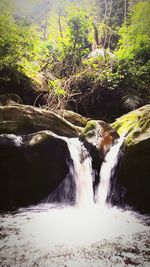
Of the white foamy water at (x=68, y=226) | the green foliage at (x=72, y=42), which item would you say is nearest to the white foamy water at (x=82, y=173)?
the white foamy water at (x=68, y=226)

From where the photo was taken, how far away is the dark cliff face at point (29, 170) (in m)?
3.74

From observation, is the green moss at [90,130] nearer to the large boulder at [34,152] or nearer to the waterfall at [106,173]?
the large boulder at [34,152]

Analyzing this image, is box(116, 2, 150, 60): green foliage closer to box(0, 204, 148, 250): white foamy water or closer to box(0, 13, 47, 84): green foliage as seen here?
box(0, 13, 47, 84): green foliage

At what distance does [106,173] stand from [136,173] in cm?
68

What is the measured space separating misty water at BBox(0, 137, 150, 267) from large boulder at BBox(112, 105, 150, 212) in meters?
0.21

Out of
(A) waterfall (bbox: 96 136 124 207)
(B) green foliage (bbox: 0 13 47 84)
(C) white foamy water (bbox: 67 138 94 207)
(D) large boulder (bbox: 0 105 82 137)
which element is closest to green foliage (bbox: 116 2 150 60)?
(B) green foliage (bbox: 0 13 47 84)

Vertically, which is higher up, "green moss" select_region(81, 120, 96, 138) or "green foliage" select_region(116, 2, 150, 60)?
"green foliage" select_region(116, 2, 150, 60)

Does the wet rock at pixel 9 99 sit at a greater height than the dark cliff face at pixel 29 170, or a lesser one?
greater

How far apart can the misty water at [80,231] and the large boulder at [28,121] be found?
776 mm

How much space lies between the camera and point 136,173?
343 cm

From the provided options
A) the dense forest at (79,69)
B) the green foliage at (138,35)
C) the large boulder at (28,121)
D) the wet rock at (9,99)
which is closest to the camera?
the large boulder at (28,121)

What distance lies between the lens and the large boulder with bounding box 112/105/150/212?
3.26 m

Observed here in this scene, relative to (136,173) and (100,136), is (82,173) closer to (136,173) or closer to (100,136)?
(100,136)

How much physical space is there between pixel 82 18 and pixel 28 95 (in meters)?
3.38
